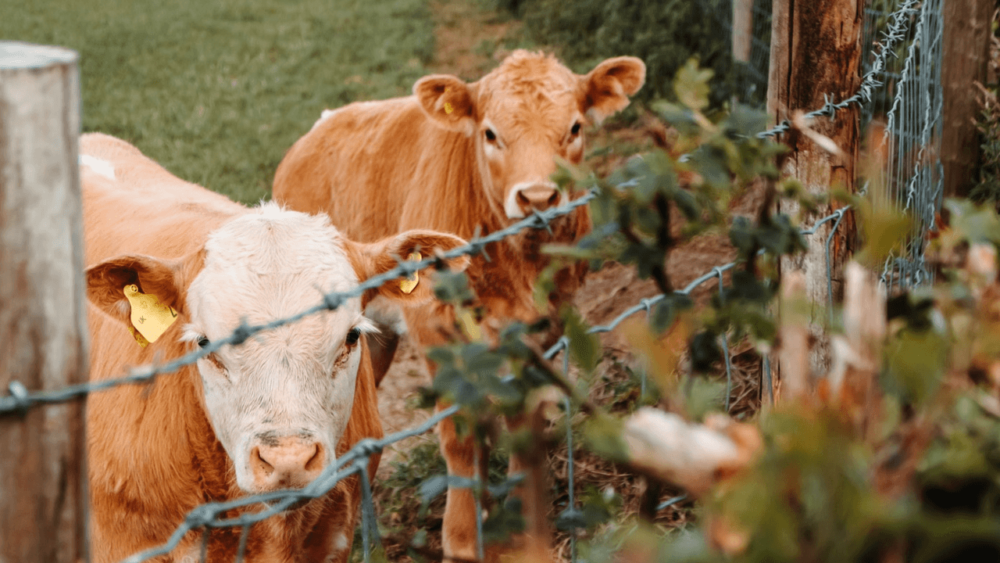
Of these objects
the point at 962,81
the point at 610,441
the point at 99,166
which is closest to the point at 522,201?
the point at 99,166

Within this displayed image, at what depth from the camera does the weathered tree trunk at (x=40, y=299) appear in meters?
1.12

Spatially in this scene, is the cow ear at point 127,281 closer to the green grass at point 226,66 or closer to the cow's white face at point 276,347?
the cow's white face at point 276,347

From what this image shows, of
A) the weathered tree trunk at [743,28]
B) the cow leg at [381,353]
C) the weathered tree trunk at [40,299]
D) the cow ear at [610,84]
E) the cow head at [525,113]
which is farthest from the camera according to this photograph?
the weathered tree trunk at [743,28]

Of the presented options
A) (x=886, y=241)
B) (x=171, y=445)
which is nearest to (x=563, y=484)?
(x=171, y=445)

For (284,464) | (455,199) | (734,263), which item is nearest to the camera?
(734,263)

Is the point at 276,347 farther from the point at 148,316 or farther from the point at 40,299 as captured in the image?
the point at 40,299

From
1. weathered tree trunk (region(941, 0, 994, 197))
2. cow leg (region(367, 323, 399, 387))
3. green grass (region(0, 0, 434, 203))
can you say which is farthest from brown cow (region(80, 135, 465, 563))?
green grass (region(0, 0, 434, 203))

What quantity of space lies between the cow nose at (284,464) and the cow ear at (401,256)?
28.0 inches

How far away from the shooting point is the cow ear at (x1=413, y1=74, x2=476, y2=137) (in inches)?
172

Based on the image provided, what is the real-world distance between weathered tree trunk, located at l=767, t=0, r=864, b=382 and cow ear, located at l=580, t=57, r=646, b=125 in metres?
1.65

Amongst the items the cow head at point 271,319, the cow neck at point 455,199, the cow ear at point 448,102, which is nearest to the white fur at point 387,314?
the cow neck at point 455,199

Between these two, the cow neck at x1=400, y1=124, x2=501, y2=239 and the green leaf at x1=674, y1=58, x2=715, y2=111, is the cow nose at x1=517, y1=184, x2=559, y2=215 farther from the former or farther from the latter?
the green leaf at x1=674, y1=58, x2=715, y2=111

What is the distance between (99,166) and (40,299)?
3.30 m

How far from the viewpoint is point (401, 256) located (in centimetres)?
286
